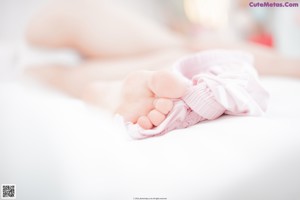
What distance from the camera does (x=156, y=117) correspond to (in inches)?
21.8

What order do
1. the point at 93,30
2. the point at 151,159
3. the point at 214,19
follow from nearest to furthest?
the point at 151,159 → the point at 93,30 → the point at 214,19

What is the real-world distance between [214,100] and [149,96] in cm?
9

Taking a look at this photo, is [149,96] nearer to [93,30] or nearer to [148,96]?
[148,96]

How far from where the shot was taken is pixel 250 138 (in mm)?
509

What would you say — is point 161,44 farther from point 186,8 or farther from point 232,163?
point 186,8

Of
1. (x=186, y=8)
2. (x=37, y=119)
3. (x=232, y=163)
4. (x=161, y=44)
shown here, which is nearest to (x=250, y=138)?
(x=232, y=163)

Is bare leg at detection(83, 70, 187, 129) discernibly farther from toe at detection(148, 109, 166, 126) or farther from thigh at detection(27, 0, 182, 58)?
thigh at detection(27, 0, 182, 58)

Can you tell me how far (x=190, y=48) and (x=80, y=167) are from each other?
0.62m

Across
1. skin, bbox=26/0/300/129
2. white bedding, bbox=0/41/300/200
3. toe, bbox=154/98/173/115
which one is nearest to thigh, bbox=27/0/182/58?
skin, bbox=26/0/300/129

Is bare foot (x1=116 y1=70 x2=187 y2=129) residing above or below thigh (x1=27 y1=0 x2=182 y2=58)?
below

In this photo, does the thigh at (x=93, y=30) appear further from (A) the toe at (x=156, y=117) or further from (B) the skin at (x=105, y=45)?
(A) the toe at (x=156, y=117)

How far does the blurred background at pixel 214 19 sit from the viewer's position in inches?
41.8

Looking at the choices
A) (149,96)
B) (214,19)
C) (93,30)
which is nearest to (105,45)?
(93,30)

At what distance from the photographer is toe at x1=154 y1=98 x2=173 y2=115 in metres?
0.55
